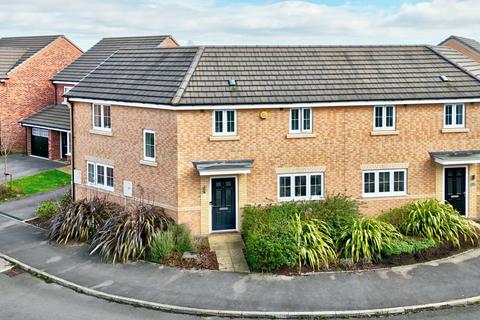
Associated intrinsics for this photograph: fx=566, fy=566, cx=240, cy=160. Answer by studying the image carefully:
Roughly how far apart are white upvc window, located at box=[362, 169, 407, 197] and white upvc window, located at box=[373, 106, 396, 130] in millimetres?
1703

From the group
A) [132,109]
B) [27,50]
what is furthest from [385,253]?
[27,50]

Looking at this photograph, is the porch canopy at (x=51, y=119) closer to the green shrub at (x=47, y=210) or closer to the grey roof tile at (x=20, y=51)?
the grey roof tile at (x=20, y=51)

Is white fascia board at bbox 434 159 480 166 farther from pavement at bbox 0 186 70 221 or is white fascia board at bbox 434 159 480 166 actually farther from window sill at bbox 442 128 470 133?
pavement at bbox 0 186 70 221

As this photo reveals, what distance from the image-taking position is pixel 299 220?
18766 millimetres

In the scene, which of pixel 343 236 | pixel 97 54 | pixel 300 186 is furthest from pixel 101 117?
pixel 97 54

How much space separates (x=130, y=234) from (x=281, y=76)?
27.0 ft

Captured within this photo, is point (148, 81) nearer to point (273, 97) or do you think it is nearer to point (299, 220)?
point (273, 97)

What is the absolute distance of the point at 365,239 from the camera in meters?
18.2

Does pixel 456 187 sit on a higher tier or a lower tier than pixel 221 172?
lower

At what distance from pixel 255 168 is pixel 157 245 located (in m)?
4.66

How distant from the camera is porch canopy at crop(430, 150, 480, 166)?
847 inches

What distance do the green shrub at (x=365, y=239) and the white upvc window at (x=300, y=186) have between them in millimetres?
2708

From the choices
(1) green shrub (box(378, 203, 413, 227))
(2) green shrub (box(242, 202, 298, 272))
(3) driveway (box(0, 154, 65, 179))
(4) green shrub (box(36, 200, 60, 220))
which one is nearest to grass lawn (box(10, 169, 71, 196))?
(3) driveway (box(0, 154, 65, 179))

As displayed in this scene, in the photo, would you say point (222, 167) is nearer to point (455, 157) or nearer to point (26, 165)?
point (455, 157)
